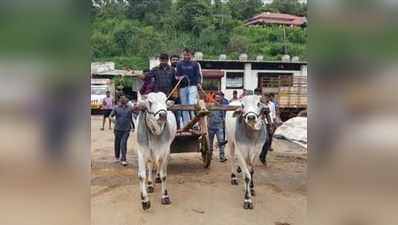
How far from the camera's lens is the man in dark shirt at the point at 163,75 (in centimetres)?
721

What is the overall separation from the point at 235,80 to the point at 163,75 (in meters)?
18.0

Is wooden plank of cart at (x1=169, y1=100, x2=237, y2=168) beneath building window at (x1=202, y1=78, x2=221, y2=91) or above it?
beneath

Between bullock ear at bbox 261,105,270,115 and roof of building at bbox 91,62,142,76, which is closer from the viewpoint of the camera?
bullock ear at bbox 261,105,270,115

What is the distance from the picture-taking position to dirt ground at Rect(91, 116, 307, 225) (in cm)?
575

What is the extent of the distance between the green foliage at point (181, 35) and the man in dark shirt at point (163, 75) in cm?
2268

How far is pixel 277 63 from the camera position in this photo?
84.4 ft

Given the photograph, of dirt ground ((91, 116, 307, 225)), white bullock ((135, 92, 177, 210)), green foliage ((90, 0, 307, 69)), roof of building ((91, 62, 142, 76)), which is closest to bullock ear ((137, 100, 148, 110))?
white bullock ((135, 92, 177, 210))

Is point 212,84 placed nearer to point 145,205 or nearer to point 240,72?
point 240,72

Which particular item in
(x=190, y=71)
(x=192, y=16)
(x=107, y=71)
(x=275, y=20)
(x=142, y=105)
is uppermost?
(x=275, y=20)

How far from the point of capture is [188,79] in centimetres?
775

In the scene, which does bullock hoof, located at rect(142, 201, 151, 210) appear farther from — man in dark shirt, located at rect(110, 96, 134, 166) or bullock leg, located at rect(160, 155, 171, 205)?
man in dark shirt, located at rect(110, 96, 134, 166)

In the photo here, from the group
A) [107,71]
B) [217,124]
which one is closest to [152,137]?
[217,124]

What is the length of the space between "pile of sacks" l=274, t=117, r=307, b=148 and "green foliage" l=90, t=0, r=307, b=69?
16137 millimetres
